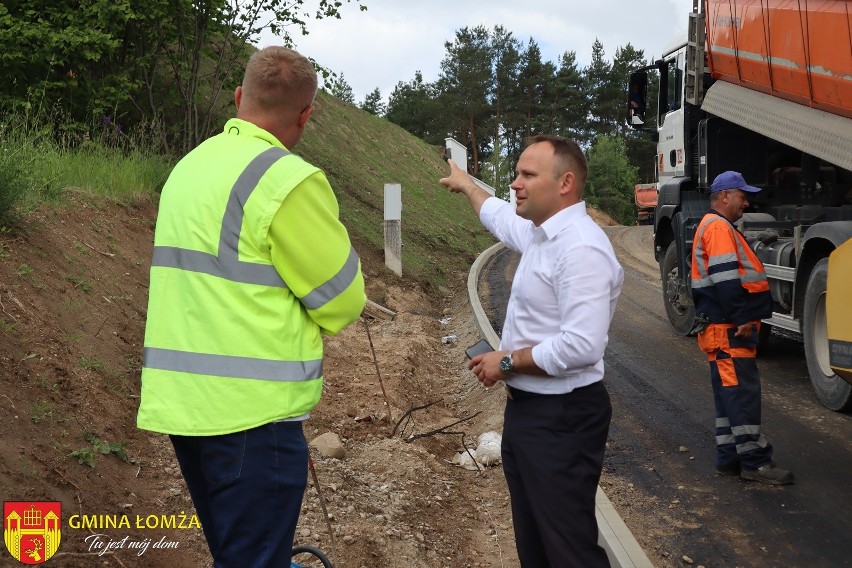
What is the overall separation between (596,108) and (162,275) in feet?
240

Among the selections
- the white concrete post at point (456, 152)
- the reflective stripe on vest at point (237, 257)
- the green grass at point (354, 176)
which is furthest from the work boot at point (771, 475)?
the green grass at point (354, 176)

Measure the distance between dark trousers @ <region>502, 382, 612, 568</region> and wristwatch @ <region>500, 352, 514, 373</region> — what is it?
13 centimetres

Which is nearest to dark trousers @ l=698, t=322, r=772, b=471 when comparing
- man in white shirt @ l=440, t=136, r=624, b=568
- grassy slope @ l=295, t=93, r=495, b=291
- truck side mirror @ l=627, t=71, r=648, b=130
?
man in white shirt @ l=440, t=136, r=624, b=568

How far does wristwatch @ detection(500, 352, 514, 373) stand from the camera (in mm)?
3451

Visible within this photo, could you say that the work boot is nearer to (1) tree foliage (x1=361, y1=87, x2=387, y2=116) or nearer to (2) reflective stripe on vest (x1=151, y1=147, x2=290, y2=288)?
(2) reflective stripe on vest (x1=151, y1=147, x2=290, y2=288)

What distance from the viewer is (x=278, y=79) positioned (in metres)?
2.84

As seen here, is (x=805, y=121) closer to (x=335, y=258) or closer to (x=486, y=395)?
(x=486, y=395)

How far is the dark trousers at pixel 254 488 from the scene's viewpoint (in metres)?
2.67

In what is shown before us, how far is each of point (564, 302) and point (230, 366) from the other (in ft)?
4.24

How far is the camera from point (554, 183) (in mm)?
3506

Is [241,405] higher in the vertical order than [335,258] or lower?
lower

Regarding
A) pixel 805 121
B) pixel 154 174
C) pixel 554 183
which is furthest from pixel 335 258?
pixel 154 174

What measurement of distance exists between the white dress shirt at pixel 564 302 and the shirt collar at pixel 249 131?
3.71ft

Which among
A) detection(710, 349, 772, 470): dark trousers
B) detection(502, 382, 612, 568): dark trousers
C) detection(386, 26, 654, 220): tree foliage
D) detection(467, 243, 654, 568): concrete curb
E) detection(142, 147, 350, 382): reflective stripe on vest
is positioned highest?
detection(386, 26, 654, 220): tree foliage
